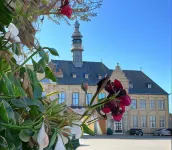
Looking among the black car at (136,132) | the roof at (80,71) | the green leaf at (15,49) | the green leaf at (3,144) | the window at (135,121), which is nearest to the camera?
the green leaf at (3,144)

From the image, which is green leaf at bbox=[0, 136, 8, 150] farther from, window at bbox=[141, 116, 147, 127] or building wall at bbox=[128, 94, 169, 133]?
window at bbox=[141, 116, 147, 127]

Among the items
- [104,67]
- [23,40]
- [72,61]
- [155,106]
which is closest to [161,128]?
[155,106]

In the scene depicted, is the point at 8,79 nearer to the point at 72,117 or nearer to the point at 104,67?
the point at 72,117

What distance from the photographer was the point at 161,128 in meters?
23.7

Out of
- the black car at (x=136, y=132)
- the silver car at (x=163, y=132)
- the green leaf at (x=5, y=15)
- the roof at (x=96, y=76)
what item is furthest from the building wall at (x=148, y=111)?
the green leaf at (x=5, y=15)

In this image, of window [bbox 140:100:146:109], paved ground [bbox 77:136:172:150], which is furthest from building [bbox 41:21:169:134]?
paved ground [bbox 77:136:172:150]

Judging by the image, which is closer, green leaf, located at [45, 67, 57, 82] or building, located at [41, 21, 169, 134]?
green leaf, located at [45, 67, 57, 82]

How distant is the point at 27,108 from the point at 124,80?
2268 cm

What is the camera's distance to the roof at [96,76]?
72.4ft

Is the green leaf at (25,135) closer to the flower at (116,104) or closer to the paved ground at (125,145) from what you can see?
the flower at (116,104)

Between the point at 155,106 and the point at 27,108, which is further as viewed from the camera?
the point at 155,106

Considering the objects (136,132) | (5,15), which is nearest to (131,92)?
(136,132)

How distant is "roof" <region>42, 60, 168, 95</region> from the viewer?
72.4 feet

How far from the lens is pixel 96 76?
890 inches
